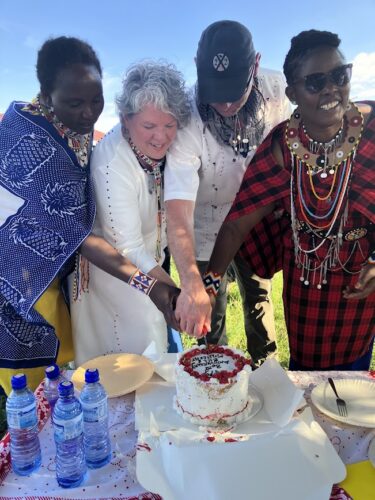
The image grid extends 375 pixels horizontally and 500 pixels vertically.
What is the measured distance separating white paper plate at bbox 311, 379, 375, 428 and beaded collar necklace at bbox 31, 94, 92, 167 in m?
1.34

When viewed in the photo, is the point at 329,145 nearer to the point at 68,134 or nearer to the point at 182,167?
the point at 182,167

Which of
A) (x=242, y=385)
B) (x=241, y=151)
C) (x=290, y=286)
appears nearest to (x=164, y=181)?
(x=241, y=151)

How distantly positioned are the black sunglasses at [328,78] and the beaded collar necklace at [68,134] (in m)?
0.96

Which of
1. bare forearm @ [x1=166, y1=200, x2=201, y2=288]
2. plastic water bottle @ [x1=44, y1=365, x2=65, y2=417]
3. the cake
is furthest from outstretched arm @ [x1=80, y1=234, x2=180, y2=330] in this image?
plastic water bottle @ [x1=44, y1=365, x2=65, y2=417]

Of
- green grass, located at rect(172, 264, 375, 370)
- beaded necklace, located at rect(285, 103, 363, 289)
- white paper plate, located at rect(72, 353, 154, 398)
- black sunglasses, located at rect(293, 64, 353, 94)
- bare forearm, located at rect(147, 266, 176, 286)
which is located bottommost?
green grass, located at rect(172, 264, 375, 370)

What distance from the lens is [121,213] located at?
2012 mm

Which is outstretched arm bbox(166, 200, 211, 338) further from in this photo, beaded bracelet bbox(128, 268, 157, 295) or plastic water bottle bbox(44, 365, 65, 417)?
plastic water bottle bbox(44, 365, 65, 417)

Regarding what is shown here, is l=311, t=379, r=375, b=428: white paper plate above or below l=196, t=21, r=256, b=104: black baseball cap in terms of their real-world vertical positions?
below

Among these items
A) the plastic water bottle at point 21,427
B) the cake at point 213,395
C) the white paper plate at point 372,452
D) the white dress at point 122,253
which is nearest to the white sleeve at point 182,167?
the white dress at point 122,253

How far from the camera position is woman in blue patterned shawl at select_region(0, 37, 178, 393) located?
190 cm

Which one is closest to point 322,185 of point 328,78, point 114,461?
point 328,78

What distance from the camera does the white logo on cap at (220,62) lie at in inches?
73.3

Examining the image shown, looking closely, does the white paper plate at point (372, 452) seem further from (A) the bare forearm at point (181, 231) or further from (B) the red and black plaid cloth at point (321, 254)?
(A) the bare forearm at point (181, 231)

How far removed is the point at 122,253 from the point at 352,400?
1060 mm
